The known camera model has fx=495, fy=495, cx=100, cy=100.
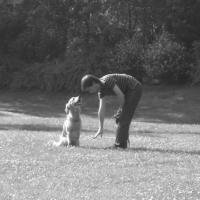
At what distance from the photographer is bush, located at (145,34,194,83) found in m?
28.3

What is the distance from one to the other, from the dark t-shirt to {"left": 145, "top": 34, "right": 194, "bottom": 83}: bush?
17.8 metres

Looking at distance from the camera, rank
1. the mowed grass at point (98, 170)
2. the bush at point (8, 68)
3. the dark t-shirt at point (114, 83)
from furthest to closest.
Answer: the bush at point (8, 68), the dark t-shirt at point (114, 83), the mowed grass at point (98, 170)

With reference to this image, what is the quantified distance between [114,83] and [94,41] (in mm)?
22272

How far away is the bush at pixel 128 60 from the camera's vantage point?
29.6 m

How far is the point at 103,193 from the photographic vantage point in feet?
22.3

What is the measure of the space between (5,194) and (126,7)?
88.1ft

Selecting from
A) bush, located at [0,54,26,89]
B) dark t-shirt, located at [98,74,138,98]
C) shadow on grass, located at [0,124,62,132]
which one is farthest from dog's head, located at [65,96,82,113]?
bush, located at [0,54,26,89]

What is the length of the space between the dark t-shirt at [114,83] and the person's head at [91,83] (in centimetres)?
16

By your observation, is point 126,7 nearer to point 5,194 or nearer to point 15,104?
point 15,104

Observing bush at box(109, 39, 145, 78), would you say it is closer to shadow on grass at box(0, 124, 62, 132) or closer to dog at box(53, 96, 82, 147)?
shadow on grass at box(0, 124, 62, 132)

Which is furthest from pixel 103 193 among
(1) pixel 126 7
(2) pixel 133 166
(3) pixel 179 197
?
(1) pixel 126 7

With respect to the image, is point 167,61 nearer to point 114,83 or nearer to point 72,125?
point 72,125

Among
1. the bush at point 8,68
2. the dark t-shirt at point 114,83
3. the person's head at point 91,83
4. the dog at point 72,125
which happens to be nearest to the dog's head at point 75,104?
the dog at point 72,125

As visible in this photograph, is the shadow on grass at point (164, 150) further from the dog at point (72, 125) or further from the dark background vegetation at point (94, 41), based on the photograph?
the dark background vegetation at point (94, 41)
